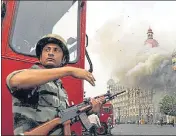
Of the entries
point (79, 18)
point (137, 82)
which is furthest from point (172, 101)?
point (79, 18)

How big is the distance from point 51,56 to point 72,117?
0.97 feet

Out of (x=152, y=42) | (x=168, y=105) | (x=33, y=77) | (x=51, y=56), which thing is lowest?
(x=168, y=105)

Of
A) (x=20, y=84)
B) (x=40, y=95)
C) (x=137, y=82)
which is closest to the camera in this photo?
(x=20, y=84)

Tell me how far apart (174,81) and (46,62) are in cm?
110

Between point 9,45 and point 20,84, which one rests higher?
point 9,45

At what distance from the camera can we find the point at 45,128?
→ 129cm

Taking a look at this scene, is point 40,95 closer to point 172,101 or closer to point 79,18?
point 79,18

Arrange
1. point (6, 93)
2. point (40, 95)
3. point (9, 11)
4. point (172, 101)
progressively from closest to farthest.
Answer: point (40, 95) < point (6, 93) < point (9, 11) < point (172, 101)

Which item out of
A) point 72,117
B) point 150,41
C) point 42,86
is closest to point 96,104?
point 72,117

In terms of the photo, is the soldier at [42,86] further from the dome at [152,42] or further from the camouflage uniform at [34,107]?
the dome at [152,42]

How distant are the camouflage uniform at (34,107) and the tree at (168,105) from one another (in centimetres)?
101

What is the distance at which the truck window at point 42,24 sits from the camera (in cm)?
195

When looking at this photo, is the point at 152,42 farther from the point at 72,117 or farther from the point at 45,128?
the point at 45,128

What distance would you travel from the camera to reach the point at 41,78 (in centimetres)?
125
